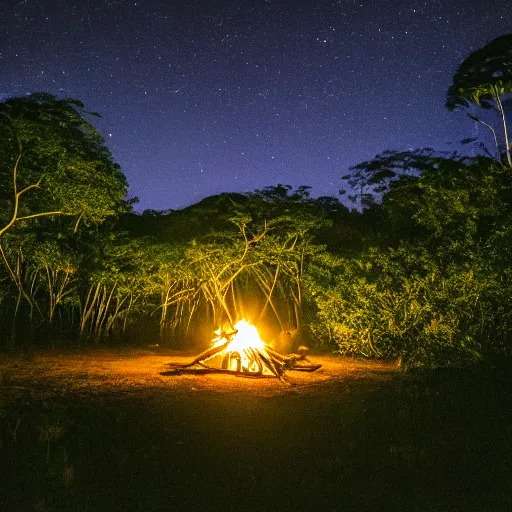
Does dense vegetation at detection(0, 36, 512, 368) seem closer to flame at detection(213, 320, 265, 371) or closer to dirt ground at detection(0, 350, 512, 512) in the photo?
flame at detection(213, 320, 265, 371)

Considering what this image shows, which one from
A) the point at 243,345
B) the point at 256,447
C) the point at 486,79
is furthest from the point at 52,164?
the point at 486,79

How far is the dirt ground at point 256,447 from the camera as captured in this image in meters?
4.28

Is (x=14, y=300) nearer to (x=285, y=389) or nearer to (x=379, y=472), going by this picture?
(x=285, y=389)

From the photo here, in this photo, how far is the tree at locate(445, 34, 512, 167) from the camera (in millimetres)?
19062

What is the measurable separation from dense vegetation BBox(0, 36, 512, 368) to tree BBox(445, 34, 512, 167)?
0.06m

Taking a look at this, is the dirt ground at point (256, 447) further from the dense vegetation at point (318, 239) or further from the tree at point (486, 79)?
the tree at point (486, 79)


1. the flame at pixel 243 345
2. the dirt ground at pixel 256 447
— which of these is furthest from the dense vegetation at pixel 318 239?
the dirt ground at pixel 256 447

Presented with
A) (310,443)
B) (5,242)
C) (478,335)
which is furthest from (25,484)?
(5,242)

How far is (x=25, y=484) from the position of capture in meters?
4.34

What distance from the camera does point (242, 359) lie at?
41.3 ft

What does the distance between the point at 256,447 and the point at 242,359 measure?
6901mm

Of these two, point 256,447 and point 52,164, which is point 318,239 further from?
point 256,447

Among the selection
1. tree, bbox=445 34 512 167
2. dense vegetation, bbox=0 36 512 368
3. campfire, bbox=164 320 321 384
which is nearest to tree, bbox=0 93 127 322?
dense vegetation, bbox=0 36 512 368

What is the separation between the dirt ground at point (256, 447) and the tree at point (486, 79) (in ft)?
43.5
